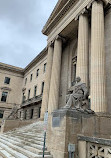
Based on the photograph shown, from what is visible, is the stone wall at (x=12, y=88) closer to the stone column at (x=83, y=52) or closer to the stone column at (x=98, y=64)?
the stone column at (x=83, y=52)

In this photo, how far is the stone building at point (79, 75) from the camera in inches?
234

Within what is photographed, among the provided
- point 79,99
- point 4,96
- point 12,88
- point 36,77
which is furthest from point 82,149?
point 12,88

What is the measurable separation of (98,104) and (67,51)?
1277 centimetres

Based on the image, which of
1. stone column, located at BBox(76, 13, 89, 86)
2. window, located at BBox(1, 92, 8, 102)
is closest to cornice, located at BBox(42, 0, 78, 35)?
stone column, located at BBox(76, 13, 89, 86)

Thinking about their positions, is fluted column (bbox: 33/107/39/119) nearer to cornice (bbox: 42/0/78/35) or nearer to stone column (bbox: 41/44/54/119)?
stone column (bbox: 41/44/54/119)

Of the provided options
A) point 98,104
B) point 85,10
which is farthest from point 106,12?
point 98,104

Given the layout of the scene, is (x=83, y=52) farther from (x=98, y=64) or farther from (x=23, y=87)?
(x=23, y=87)

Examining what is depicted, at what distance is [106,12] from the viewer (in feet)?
51.1

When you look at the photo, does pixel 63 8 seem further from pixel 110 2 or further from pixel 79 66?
pixel 79 66

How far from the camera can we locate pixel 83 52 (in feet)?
48.9

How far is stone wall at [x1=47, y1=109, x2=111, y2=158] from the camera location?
5.85m

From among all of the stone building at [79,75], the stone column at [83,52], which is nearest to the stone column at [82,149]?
the stone building at [79,75]

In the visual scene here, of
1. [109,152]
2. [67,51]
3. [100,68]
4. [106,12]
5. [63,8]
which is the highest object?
[63,8]

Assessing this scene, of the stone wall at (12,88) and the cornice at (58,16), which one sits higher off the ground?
the cornice at (58,16)
